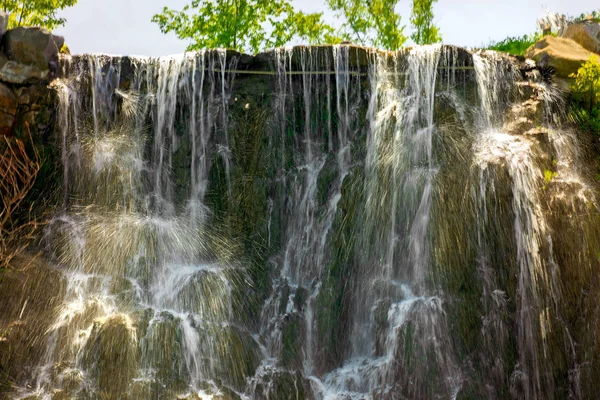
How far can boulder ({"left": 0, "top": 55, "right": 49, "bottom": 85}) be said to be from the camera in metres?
16.6

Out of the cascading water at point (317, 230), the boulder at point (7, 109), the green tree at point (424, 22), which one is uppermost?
the green tree at point (424, 22)

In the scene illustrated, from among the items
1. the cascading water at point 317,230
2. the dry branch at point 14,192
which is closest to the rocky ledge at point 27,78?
the dry branch at point 14,192

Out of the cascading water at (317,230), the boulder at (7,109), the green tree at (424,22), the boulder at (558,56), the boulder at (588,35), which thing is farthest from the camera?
the green tree at (424,22)

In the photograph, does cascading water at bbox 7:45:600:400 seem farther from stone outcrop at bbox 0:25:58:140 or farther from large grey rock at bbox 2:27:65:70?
large grey rock at bbox 2:27:65:70

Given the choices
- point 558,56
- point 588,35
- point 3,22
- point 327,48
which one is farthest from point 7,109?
point 588,35

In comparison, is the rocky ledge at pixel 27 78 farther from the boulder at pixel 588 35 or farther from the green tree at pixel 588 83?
the boulder at pixel 588 35

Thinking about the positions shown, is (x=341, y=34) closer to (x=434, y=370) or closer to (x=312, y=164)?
(x=312, y=164)

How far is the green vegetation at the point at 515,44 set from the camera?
69.7 feet

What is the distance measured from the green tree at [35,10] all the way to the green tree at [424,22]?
11075 mm

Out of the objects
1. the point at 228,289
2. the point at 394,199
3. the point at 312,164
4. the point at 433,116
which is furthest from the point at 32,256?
the point at 433,116

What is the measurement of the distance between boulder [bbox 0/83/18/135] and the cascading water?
1043mm

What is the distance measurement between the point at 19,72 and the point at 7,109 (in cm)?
89

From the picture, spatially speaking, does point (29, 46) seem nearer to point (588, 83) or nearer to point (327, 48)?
point (327, 48)

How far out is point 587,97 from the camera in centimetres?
1688
